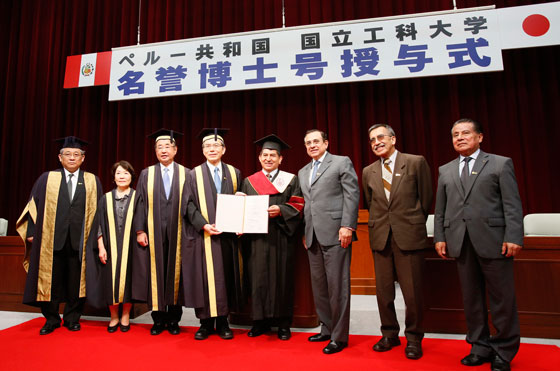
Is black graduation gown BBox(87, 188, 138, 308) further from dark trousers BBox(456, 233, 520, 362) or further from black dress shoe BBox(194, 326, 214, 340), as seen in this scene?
dark trousers BBox(456, 233, 520, 362)

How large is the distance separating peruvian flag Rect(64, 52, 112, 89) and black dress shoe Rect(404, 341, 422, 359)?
4817 millimetres

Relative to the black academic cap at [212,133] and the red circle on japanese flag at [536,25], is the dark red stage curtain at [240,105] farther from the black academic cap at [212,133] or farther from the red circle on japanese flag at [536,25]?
the black academic cap at [212,133]

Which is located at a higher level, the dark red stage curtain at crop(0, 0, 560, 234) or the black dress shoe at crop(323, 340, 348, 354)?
the dark red stage curtain at crop(0, 0, 560, 234)

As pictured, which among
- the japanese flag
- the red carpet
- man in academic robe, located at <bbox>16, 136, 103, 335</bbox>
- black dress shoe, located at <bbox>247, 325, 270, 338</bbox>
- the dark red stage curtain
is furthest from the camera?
the dark red stage curtain

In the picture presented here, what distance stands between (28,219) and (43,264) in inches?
16.6

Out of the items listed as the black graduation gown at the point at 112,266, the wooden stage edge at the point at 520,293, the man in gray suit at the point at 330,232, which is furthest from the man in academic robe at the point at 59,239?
the man in gray suit at the point at 330,232

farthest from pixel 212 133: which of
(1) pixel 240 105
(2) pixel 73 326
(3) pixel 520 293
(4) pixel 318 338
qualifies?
(3) pixel 520 293

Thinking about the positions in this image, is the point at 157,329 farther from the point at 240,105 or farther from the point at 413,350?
the point at 240,105

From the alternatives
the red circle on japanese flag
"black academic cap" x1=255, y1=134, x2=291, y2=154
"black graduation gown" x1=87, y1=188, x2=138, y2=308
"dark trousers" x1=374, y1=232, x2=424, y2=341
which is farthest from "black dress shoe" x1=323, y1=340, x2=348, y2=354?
the red circle on japanese flag

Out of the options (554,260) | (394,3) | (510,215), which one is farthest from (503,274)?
(394,3)

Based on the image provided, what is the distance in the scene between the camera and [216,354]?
1979 millimetres

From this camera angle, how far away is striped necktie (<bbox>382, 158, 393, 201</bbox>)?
6.89 feet

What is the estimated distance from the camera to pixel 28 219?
8.80ft

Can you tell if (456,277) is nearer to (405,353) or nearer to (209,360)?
(405,353)
